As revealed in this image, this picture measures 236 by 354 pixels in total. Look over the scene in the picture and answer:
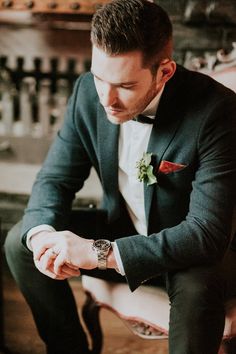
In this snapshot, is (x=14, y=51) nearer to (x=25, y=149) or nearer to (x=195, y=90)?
(x=25, y=149)

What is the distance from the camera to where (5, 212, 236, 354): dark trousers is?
4.03 feet

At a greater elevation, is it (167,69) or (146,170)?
(167,69)

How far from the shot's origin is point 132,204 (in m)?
1.55

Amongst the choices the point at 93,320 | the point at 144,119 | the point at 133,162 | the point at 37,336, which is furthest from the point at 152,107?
the point at 37,336

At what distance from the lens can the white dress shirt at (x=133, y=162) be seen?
57.3 inches

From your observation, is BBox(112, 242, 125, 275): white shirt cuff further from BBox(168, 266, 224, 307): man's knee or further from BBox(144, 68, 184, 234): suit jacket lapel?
BBox(144, 68, 184, 234): suit jacket lapel

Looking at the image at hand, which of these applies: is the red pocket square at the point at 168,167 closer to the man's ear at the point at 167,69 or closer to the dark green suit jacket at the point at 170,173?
the dark green suit jacket at the point at 170,173

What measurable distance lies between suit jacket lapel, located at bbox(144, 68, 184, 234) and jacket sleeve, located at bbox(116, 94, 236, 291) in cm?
11

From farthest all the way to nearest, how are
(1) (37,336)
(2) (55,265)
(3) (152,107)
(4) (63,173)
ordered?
(1) (37,336) → (4) (63,173) → (3) (152,107) → (2) (55,265)

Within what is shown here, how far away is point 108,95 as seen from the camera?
1312 mm

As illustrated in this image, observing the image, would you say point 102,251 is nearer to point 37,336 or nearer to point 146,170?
point 146,170

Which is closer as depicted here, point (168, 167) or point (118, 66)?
point (118, 66)

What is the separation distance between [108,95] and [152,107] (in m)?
0.18

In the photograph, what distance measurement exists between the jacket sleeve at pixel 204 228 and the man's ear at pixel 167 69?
15 centimetres
